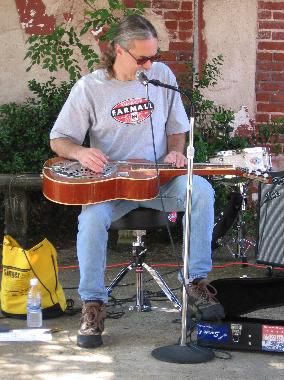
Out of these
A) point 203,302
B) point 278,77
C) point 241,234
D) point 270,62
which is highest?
point 270,62

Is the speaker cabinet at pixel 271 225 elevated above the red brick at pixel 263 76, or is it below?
below

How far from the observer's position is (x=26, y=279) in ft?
15.4

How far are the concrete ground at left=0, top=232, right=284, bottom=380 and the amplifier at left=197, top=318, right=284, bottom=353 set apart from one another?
0.05m

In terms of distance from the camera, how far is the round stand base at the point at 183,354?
4.00 m

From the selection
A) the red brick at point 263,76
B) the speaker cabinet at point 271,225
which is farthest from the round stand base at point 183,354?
the red brick at point 263,76

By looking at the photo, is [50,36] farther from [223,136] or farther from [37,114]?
[223,136]

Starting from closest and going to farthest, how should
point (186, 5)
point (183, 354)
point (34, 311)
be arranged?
point (183, 354) → point (34, 311) → point (186, 5)

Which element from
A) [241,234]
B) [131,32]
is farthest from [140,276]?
[241,234]

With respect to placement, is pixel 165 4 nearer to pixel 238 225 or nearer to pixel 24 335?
pixel 238 225

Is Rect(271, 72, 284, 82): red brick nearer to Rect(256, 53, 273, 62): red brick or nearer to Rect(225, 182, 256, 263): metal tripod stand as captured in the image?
Rect(256, 53, 273, 62): red brick

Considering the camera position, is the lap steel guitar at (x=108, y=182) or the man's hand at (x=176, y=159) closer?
the lap steel guitar at (x=108, y=182)

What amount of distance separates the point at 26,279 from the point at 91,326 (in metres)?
0.63

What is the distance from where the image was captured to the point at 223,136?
6605mm

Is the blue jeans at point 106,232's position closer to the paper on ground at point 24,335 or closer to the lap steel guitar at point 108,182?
the lap steel guitar at point 108,182
